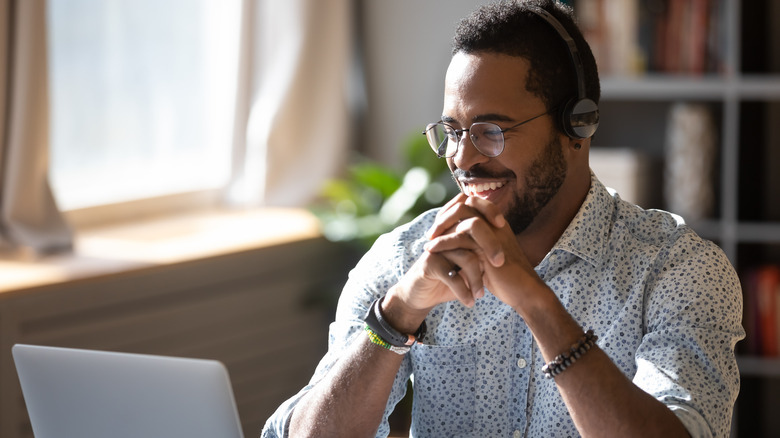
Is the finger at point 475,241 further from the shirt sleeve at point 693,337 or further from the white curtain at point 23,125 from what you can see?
the white curtain at point 23,125

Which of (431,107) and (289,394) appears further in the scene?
(431,107)

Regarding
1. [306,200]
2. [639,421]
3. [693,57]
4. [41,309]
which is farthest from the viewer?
[306,200]

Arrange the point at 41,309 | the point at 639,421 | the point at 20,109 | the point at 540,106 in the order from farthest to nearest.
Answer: the point at 20,109
the point at 41,309
the point at 540,106
the point at 639,421

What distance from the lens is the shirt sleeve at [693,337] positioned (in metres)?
1.29

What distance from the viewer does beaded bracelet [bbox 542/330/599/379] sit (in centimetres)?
125

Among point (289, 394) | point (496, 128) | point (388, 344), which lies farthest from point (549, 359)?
point (289, 394)

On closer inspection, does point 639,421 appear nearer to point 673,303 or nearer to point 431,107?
point 673,303

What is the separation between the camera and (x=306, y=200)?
11.2ft

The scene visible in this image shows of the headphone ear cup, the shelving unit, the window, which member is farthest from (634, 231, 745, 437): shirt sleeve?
the window

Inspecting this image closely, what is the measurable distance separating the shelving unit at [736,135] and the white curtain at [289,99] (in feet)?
3.14

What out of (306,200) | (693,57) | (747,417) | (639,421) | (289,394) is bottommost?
(747,417)

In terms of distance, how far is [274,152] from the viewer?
3.28 metres

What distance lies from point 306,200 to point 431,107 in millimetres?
564

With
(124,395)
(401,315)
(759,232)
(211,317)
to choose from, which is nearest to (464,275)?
(401,315)
